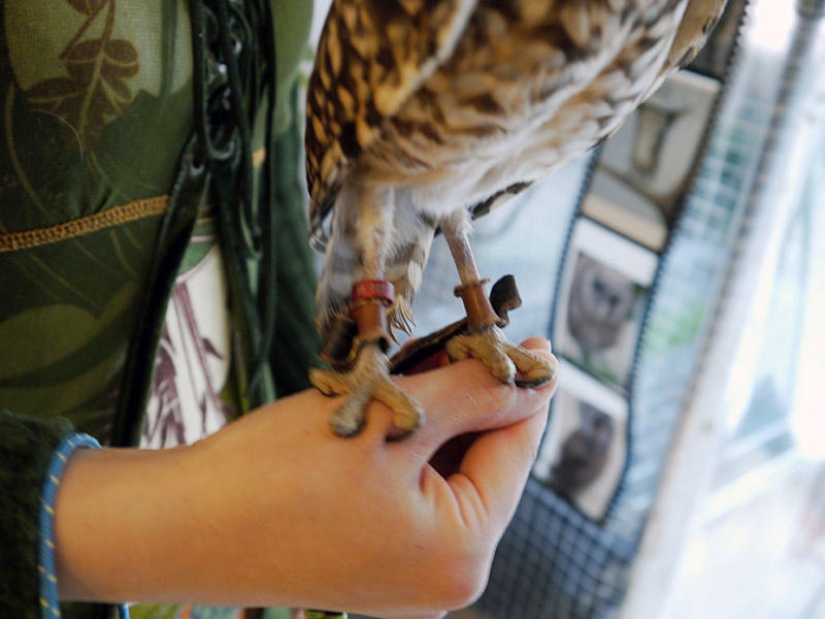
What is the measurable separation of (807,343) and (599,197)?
567mm

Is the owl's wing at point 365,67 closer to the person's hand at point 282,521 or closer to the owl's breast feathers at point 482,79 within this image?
the owl's breast feathers at point 482,79

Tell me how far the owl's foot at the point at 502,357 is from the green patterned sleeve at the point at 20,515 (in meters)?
0.36

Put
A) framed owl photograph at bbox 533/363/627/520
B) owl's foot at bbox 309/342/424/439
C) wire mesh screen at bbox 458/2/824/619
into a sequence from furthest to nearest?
1. framed owl photograph at bbox 533/363/627/520
2. wire mesh screen at bbox 458/2/824/619
3. owl's foot at bbox 309/342/424/439

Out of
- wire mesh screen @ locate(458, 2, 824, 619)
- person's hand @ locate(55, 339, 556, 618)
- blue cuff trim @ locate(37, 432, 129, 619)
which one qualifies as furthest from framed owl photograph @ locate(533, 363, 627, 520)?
blue cuff trim @ locate(37, 432, 129, 619)

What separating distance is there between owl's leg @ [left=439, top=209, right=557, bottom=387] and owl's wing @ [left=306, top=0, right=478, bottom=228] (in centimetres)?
16

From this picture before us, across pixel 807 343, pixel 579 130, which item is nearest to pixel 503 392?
pixel 579 130

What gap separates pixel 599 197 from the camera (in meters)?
1.29

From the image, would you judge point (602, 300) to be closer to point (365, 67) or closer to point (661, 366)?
point (661, 366)

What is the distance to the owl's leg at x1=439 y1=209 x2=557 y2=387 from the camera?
1.93 ft

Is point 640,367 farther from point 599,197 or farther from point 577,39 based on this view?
point 577,39

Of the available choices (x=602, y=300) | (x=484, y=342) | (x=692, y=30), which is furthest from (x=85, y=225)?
(x=602, y=300)

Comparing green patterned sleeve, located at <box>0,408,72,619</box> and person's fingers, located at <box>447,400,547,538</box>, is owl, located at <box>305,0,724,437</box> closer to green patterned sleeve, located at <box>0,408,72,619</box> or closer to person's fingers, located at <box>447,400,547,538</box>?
person's fingers, located at <box>447,400,547,538</box>

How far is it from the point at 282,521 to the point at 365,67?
1.29ft

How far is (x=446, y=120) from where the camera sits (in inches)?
21.1
